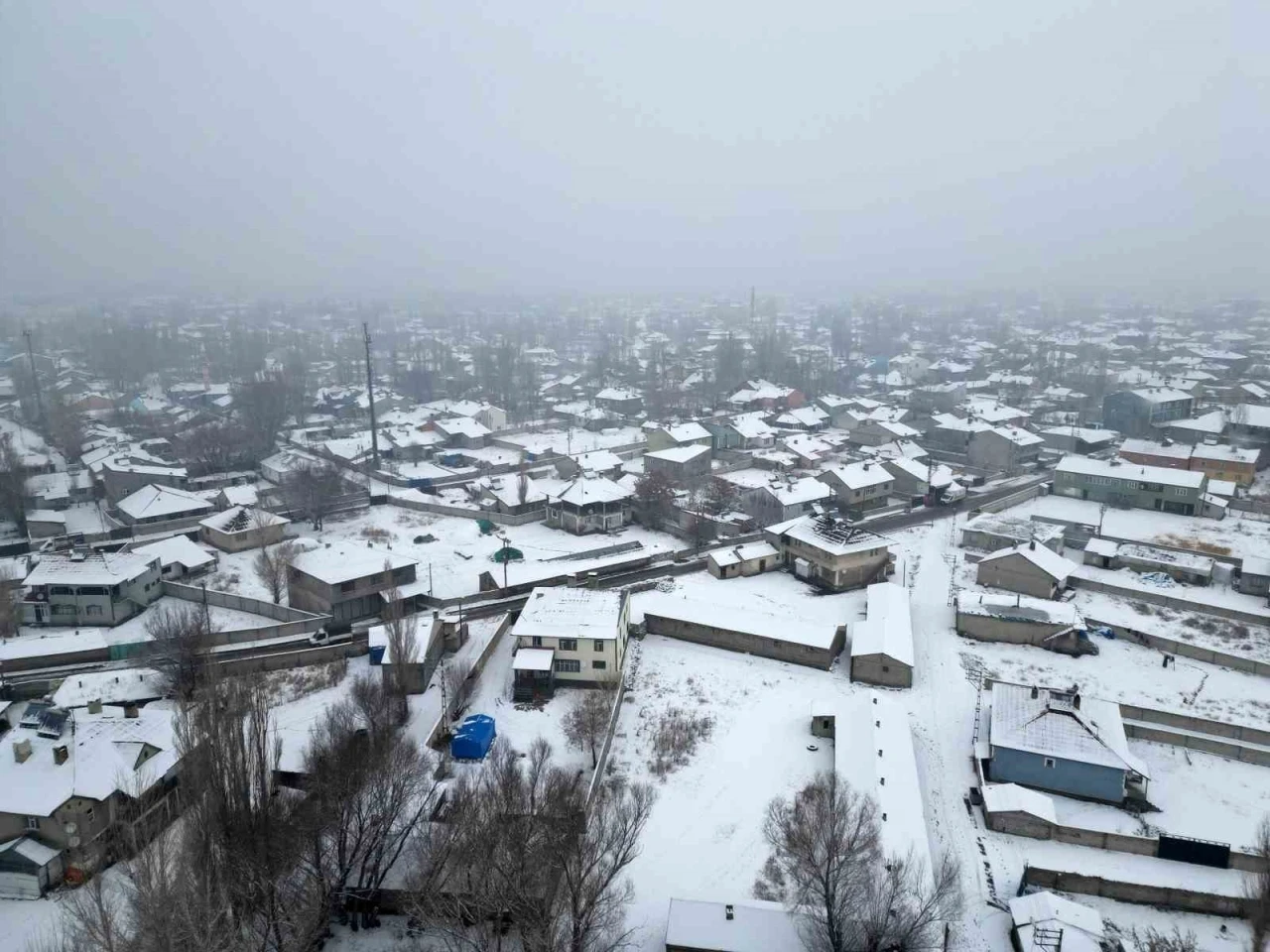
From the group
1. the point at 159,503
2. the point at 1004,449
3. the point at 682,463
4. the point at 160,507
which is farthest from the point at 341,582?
the point at 1004,449

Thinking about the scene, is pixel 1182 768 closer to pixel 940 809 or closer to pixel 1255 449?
pixel 940 809

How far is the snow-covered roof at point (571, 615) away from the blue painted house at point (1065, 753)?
8.47m

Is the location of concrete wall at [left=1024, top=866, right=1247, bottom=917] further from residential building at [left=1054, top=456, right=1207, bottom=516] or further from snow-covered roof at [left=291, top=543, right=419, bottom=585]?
residential building at [left=1054, top=456, right=1207, bottom=516]

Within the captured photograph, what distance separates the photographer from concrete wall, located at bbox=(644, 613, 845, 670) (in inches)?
768

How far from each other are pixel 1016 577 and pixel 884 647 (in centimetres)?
726

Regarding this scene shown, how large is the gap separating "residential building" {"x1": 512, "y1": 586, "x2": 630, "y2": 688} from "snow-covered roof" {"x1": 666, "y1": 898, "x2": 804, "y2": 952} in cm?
709

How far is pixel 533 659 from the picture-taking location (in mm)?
17984

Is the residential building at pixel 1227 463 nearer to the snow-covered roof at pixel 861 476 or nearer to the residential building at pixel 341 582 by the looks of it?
the snow-covered roof at pixel 861 476

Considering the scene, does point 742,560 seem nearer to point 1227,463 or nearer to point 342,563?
point 342,563

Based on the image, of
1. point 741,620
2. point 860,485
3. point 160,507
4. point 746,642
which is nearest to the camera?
point 746,642

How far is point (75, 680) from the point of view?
18.1 metres

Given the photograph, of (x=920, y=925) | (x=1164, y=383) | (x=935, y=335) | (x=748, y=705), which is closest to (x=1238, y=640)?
(x=748, y=705)

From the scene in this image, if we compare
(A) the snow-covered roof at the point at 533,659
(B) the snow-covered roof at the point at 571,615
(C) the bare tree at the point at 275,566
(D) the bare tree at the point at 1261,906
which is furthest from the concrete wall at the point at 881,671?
(C) the bare tree at the point at 275,566

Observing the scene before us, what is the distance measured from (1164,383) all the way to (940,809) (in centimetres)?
4797
